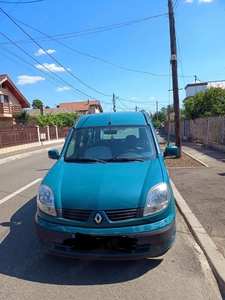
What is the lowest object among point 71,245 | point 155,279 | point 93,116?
point 155,279

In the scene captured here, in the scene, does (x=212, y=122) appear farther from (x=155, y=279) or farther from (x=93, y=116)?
(x=155, y=279)

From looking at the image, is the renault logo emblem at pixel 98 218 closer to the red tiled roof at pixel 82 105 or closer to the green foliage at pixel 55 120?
the green foliage at pixel 55 120

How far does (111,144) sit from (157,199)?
146cm

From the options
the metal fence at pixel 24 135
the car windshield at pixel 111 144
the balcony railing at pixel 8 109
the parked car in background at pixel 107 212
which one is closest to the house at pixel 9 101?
the balcony railing at pixel 8 109

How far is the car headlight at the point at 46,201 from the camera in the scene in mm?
2824

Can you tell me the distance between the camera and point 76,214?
106 inches

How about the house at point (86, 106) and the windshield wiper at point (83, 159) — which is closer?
the windshield wiper at point (83, 159)

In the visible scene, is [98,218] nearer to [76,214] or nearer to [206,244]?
[76,214]

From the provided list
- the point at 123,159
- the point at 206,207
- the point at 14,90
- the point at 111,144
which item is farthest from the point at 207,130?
the point at 14,90

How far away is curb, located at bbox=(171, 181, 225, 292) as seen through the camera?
275 centimetres

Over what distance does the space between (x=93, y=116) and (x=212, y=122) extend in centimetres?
1336

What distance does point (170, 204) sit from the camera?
291cm

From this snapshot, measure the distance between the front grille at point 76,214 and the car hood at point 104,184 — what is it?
0.04 meters

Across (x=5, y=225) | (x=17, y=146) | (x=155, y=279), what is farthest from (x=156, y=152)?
(x=17, y=146)
